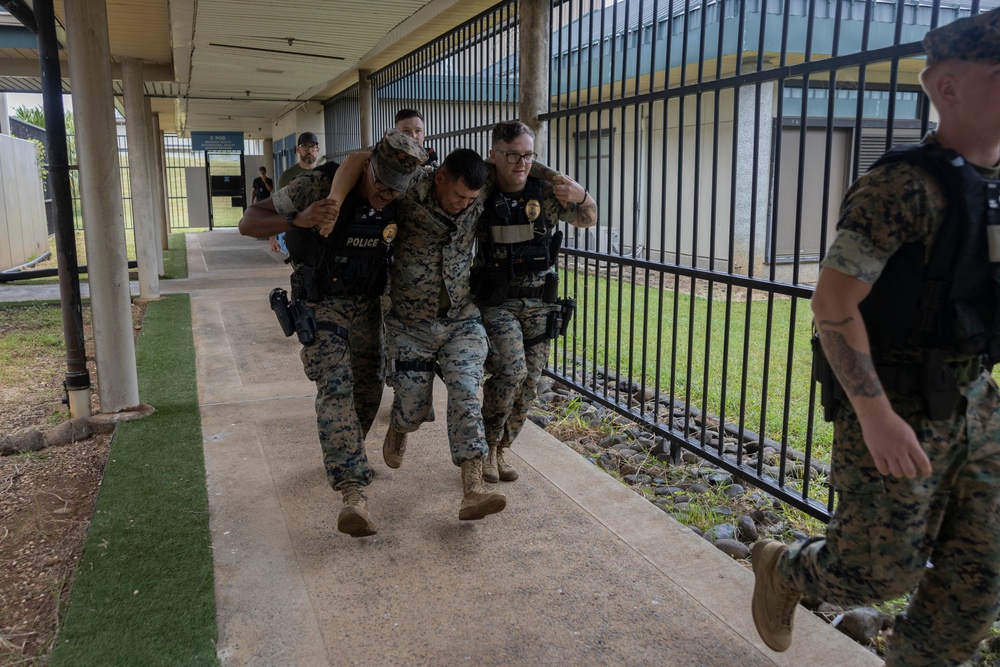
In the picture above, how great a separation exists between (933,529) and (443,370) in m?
2.01

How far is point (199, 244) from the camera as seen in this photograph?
64.8 ft

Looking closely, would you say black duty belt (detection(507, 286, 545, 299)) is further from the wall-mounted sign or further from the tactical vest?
the wall-mounted sign

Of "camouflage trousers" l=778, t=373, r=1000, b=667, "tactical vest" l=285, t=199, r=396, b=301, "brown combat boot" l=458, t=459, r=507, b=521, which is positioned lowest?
"brown combat boot" l=458, t=459, r=507, b=521

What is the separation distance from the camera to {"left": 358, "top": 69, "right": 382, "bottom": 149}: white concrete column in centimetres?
1091

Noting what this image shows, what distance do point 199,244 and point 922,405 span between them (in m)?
20.1

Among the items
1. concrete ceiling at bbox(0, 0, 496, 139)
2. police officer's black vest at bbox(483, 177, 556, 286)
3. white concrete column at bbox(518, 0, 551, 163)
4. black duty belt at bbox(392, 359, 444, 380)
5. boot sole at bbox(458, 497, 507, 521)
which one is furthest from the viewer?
concrete ceiling at bbox(0, 0, 496, 139)

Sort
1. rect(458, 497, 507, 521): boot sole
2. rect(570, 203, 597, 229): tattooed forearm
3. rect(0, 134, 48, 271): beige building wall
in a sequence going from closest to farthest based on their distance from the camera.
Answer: rect(458, 497, 507, 521): boot sole → rect(570, 203, 597, 229): tattooed forearm → rect(0, 134, 48, 271): beige building wall

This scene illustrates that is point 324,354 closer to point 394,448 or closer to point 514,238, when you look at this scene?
point 394,448

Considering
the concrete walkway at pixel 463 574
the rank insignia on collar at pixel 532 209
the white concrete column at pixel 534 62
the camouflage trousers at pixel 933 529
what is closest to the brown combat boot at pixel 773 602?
the concrete walkway at pixel 463 574

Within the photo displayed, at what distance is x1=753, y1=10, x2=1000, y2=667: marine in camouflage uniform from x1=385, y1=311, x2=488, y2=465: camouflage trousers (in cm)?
158

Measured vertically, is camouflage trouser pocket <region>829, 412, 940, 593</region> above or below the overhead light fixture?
below

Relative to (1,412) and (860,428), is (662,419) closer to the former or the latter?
(860,428)

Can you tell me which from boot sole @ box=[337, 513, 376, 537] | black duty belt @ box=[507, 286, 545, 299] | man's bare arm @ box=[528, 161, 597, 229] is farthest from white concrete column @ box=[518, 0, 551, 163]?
boot sole @ box=[337, 513, 376, 537]

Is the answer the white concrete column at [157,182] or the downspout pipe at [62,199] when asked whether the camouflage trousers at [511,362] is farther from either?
the white concrete column at [157,182]
